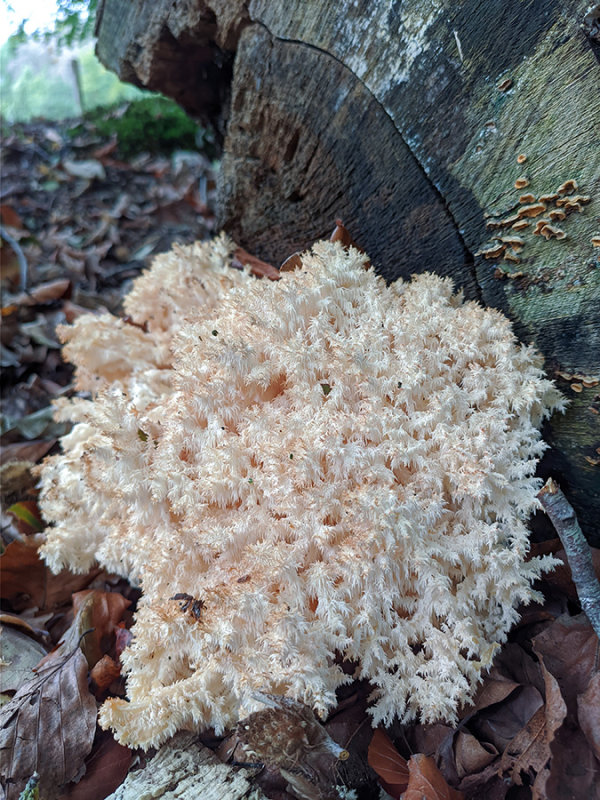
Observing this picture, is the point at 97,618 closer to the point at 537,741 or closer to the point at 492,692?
the point at 492,692

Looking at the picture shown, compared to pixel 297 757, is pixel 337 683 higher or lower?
higher

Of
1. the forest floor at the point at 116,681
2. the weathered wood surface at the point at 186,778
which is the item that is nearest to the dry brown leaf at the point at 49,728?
the forest floor at the point at 116,681

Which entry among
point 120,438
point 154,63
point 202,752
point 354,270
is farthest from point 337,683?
point 154,63

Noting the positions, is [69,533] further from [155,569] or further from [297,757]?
[297,757]

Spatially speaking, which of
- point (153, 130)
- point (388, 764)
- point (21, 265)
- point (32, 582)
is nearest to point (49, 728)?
point (32, 582)

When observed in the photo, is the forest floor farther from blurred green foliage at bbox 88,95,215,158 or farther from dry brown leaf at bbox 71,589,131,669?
blurred green foliage at bbox 88,95,215,158

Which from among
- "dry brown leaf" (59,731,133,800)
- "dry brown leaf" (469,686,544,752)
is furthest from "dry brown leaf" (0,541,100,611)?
"dry brown leaf" (469,686,544,752)
